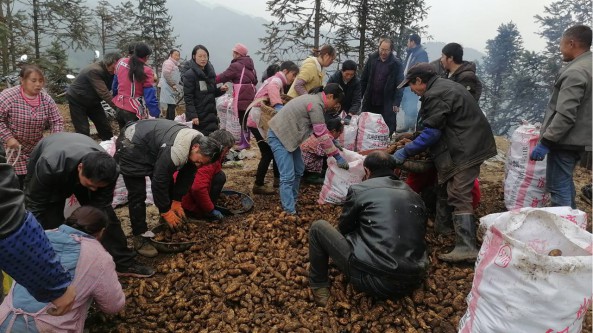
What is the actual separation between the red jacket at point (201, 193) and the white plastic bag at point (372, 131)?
243cm

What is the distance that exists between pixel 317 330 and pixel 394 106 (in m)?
5.61

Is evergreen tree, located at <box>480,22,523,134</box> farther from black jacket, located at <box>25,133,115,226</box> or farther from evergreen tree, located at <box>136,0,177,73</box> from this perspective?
black jacket, located at <box>25,133,115,226</box>

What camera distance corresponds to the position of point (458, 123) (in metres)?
3.95

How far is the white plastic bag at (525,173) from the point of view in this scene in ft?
15.3

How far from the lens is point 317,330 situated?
3014mm

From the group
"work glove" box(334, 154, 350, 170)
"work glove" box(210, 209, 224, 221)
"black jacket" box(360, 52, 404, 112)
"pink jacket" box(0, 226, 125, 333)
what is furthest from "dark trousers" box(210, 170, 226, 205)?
"black jacket" box(360, 52, 404, 112)

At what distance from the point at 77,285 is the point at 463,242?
3453mm

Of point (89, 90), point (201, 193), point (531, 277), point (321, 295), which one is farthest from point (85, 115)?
point (531, 277)

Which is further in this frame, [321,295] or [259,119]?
[259,119]

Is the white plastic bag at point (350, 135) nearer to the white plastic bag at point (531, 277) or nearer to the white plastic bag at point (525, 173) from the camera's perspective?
the white plastic bag at point (525, 173)

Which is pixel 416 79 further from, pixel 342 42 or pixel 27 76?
pixel 342 42

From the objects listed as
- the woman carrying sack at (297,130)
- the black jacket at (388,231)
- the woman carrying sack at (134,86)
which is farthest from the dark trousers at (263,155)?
the black jacket at (388,231)

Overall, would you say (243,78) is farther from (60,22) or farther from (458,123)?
(60,22)

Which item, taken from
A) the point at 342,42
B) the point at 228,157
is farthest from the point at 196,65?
the point at 342,42
